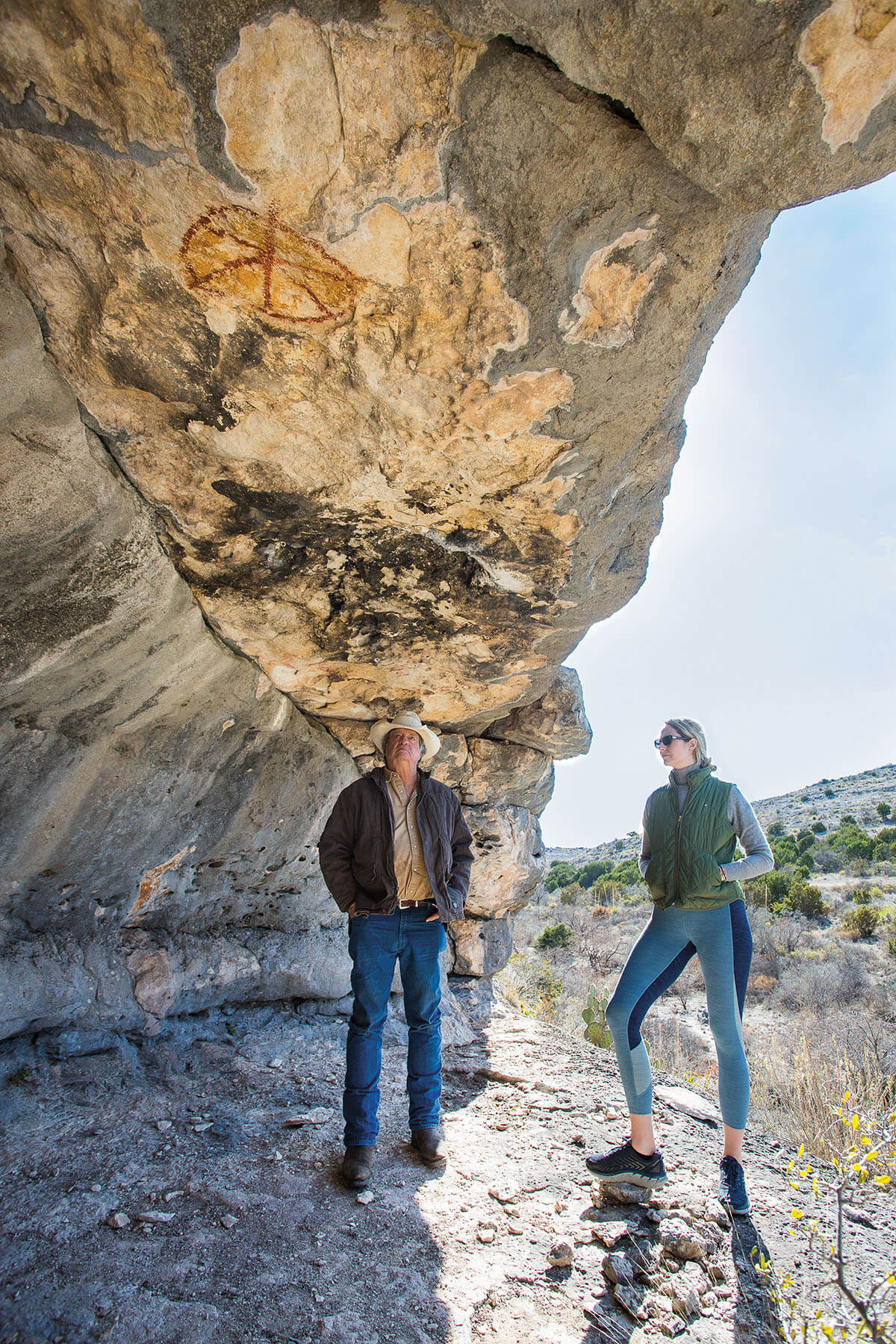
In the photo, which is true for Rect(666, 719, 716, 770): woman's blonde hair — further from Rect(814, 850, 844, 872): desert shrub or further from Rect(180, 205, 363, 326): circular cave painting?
Rect(814, 850, 844, 872): desert shrub

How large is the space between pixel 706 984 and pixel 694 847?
49cm

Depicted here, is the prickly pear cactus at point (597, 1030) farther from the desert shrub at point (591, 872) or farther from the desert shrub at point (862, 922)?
the desert shrub at point (591, 872)

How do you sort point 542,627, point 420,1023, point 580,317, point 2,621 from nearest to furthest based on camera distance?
point 580,317 < point 2,621 < point 420,1023 < point 542,627

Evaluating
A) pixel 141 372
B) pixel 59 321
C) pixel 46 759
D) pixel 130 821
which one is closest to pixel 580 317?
pixel 141 372

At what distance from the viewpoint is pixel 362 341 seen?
202 centimetres

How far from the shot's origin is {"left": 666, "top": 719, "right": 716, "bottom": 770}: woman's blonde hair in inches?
110

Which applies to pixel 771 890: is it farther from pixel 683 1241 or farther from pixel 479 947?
pixel 683 1241

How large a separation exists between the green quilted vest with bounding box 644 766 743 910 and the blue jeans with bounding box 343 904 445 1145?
93 centimetres

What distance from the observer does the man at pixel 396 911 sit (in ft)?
8.35

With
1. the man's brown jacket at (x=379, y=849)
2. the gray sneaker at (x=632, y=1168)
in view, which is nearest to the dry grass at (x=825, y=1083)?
the gray sneaker at (x=632, y=1168)

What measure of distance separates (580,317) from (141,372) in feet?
4.46

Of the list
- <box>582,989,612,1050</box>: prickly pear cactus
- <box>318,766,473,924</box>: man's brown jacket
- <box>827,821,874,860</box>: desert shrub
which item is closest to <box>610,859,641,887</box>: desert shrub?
<box>827,821,874,860</box>: desert shrub

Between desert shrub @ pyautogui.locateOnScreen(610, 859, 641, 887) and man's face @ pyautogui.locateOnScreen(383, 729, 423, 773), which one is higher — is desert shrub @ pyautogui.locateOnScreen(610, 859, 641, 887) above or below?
below

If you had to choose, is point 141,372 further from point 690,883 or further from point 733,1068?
point 733,1068
